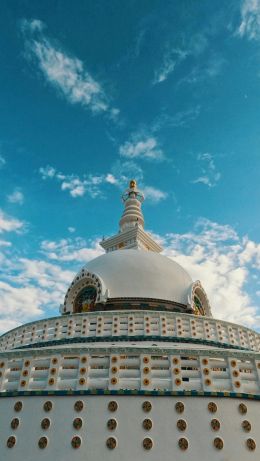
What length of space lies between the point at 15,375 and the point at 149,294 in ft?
30.3

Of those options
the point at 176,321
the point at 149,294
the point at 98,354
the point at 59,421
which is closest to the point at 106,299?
the point at 149,294

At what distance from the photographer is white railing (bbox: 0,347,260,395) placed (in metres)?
7.85

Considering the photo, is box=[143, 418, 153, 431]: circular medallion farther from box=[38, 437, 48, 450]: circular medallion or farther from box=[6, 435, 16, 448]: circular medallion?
box=[6, 435, 16, 448]: circular medallion

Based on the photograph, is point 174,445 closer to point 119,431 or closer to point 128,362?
point 119,431

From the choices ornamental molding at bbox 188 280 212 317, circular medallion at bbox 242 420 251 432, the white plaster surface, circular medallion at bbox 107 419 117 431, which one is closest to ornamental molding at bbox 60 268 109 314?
ornamental molding at bbox 188 280 212 317

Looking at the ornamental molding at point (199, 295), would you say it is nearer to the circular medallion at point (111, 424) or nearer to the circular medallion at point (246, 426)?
the circular medallion at point (246, 426)

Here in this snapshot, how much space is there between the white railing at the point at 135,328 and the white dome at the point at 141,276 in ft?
10.4

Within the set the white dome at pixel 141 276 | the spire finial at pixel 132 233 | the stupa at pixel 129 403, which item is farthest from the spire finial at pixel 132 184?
the stupa at pixel 129 403

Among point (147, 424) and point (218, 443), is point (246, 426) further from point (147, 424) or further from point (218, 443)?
point (147, 424)

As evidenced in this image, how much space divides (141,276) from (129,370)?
956 cm

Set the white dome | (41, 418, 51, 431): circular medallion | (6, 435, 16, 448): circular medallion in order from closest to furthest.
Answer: (6, 435, 16, 448): circular medallion
(41, 418, 51, 431): circular medallion
the white dome

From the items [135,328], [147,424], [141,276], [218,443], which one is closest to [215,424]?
[218,443]

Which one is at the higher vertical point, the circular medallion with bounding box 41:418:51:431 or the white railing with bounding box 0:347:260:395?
the white railing with bounding box 0:347:260:395

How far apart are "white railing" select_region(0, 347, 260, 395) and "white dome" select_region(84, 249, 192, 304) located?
840 centimetres
